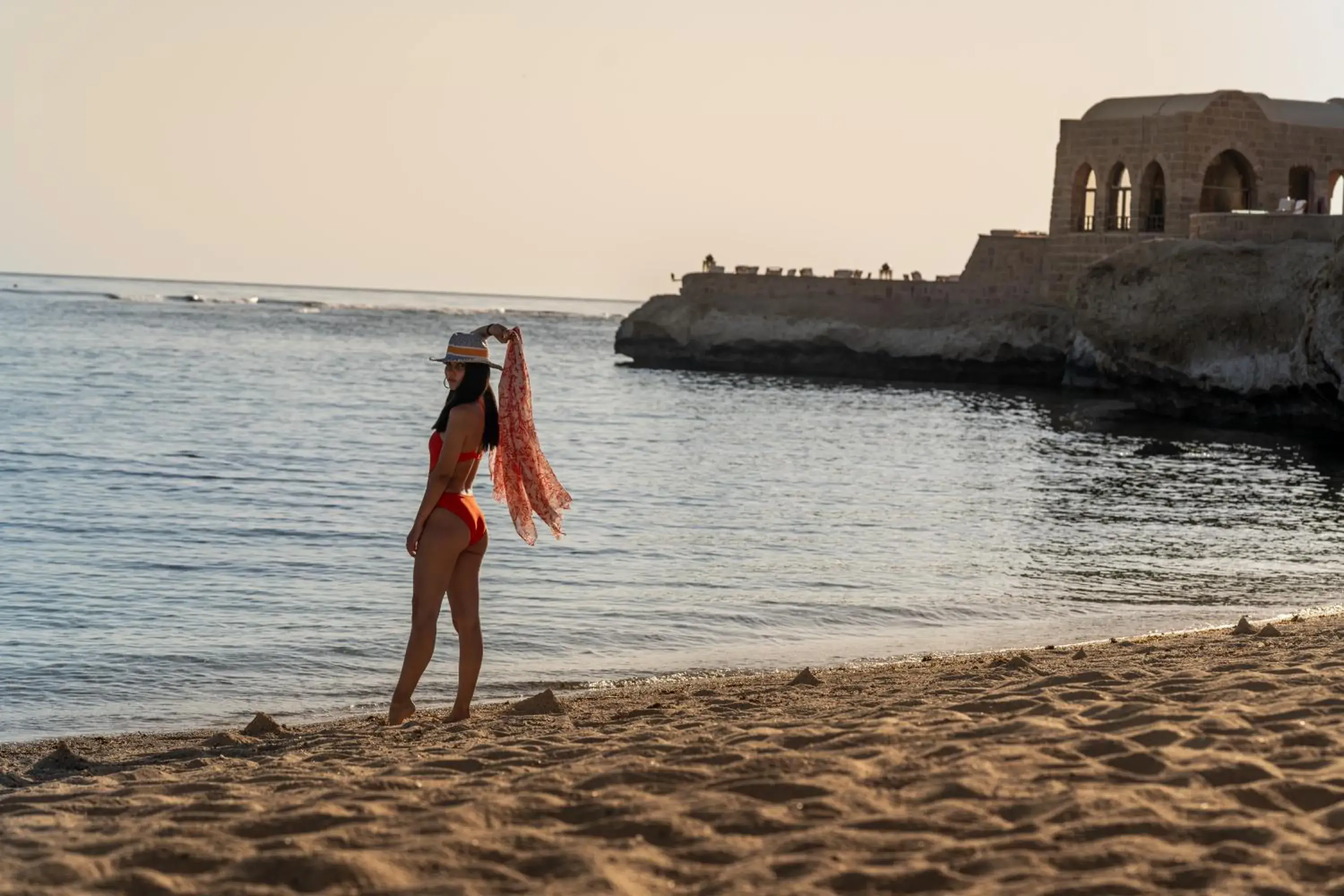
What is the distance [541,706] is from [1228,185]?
142 ft

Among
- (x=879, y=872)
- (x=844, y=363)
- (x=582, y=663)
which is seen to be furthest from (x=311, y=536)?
(x=844, y=363)

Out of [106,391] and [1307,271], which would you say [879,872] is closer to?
[1307,271]

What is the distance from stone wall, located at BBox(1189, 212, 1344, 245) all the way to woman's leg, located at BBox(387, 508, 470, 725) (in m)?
30.4

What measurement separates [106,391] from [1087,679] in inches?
1367

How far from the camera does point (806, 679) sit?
8.66 meters

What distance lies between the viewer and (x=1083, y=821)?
471 centimetres

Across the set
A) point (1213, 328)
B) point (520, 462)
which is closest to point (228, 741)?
point (520, 462)

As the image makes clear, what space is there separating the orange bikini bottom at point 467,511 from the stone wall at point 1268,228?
30.3 m

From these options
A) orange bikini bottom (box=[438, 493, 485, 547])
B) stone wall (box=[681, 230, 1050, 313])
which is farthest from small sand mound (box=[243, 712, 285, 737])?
stone wall (box=[681, 230, 1050, 313])

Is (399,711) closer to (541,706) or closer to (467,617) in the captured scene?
(467,617)

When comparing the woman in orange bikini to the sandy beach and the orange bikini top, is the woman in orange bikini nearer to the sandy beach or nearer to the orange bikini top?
the orange bikini top

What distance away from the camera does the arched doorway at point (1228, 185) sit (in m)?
45.7

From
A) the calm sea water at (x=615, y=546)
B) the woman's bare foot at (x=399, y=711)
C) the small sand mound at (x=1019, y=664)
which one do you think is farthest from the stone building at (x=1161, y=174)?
the woman's bare foot at (x=399, y=711)

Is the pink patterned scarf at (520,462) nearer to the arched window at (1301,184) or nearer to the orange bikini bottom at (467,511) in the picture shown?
the orange bikini bottom at (467,511)
